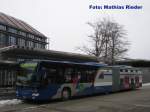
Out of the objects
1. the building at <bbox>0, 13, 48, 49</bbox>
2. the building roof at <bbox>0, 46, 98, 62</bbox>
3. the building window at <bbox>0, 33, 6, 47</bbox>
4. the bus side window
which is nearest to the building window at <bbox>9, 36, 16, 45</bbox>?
the building at <bbox>0, 13, 48, 49</bbox>

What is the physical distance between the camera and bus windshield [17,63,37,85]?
59.6ft

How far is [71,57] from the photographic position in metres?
30.7

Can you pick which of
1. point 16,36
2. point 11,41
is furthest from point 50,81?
point 16,36

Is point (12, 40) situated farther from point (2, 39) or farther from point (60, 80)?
point (60, 80)

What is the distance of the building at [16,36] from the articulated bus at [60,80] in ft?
75.6

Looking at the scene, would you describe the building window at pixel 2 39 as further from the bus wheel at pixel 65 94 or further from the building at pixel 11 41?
the bus wheel at pixel 65 94

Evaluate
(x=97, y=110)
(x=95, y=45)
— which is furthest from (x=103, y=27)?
(x=97, y=110)

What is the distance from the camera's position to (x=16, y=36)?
5075 cm

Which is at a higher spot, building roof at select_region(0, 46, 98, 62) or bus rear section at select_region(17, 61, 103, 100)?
building roof at select_region(0, 46, 98, 62)

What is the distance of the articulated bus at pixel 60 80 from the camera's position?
18.1 m

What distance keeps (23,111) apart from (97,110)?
3631 mm

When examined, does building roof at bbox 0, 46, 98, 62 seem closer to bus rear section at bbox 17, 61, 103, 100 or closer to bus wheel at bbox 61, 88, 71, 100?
bus rear section at bbox 17, 61, 103, 100

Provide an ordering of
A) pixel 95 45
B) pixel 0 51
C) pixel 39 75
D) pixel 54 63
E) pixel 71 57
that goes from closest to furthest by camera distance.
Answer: pixel 39 75, pixel 54 63, pixel 0 51, pixel 71 57, pixel 95 45

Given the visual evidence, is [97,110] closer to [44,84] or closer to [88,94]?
[44,84]
